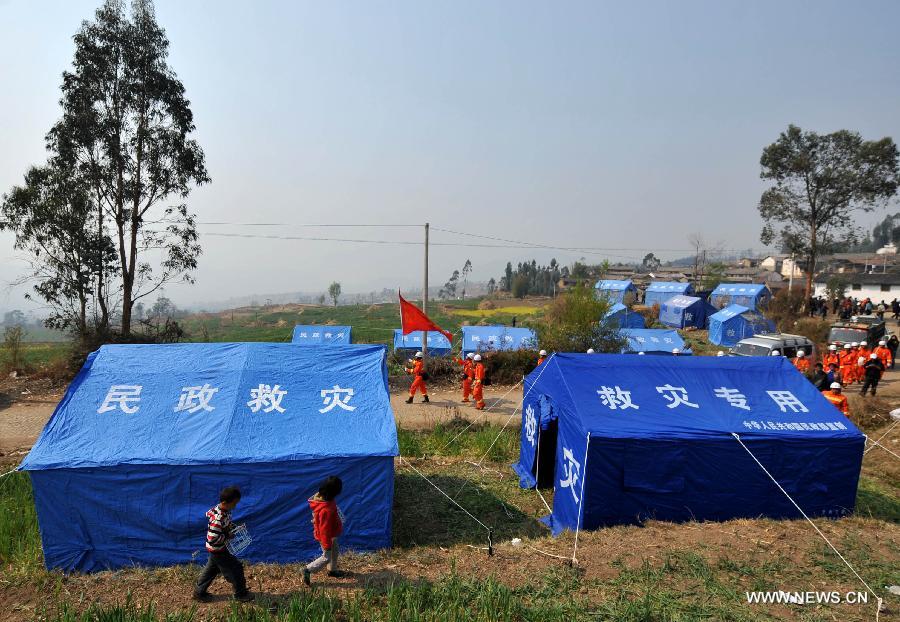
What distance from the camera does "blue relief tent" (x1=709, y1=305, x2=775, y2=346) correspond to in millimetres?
27484

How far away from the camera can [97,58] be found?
18.2m

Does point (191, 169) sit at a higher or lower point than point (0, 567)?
higher

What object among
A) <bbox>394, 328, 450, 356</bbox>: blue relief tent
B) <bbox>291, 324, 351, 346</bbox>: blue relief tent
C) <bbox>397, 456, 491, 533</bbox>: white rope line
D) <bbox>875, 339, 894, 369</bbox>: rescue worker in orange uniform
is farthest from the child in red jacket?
<bbox>875, 339, 894, 369</bbox>: rescue worker in orange uniform

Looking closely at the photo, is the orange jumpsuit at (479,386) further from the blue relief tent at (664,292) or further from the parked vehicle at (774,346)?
the blue relief tent at (664,292)

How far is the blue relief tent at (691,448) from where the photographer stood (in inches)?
283

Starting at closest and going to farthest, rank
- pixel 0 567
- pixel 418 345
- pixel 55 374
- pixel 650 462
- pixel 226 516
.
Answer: pixel 226 516 < pixel 0 567 < pixel 650 462 < pixel 55 374 < pixel 418 345

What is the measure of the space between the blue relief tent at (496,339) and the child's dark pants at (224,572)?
50.2 feet

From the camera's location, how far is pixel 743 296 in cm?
3669

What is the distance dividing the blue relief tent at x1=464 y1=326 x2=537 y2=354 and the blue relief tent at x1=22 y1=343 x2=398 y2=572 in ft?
44.2

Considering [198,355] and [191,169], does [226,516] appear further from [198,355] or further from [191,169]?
[191,169]

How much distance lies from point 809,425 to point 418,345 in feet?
54.3

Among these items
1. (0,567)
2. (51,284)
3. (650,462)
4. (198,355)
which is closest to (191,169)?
(51,284)

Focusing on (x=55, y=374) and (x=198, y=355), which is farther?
(x=55, y=374)
